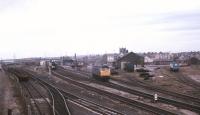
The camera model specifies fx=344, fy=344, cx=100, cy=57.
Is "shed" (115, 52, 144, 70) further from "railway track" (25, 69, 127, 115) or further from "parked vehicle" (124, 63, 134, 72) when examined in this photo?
"railway track" (25, 69, 127, 115)

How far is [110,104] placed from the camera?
29219 mm

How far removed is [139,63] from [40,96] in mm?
60047

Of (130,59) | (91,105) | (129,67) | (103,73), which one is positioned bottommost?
(91,105)

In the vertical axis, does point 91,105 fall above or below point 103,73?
below

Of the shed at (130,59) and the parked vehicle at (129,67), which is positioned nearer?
the parked vehicle at (129,67)

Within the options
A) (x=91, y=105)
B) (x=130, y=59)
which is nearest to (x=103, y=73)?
(x=91, y=105)

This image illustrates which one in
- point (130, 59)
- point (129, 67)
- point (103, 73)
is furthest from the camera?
point (130, 59)

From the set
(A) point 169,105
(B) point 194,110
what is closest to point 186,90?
(A) point 169,105

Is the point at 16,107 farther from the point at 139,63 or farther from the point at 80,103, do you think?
the point at 139,63

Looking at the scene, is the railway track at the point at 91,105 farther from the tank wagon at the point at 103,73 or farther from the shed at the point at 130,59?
the shed at the point at 130,59

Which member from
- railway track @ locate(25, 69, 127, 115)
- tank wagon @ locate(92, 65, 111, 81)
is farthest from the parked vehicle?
railway track @ locate(25, 69, 127, 115)

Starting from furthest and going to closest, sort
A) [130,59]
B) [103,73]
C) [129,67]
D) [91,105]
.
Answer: [130,59] → [129,67] → [103,73] → [91,105]

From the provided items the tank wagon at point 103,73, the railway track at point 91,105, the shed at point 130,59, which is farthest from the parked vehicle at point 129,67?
the railway track at point 91,105

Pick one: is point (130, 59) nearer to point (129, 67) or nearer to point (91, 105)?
point (129, 67)
